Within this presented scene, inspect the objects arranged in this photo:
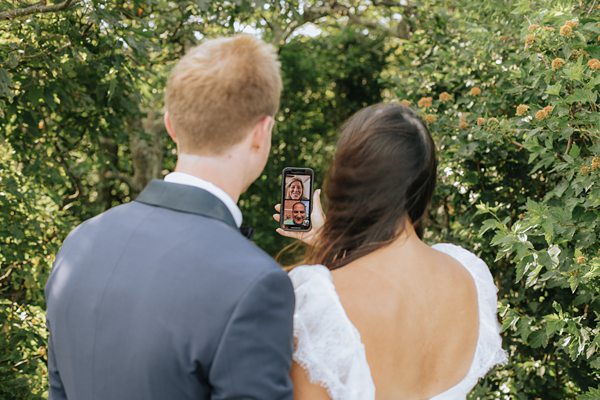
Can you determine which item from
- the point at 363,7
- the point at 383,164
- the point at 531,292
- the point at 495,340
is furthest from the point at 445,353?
the point at 363,7

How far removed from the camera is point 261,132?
160 cm

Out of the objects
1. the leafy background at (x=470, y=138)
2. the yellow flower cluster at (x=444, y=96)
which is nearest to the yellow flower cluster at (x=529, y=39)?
the leafy background at (x=470, y=138)

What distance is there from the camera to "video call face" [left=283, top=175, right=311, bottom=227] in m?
2.78

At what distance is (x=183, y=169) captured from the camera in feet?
5.26

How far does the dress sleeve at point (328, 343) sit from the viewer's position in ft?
5.83

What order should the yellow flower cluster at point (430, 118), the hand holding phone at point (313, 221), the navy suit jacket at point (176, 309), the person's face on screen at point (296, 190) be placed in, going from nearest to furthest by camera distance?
the navy suit jacket at point (176, 309) < the hand holding phone at point (313, 221) < the person's face on screen at point (296, 190) < the yellow flower cluster at point (430, 118)

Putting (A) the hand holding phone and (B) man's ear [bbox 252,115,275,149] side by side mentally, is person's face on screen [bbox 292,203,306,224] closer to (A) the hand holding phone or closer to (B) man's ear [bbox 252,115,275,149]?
(A) the hand holding phone

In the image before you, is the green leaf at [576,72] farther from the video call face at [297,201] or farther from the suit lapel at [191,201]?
the suit lapel at [191,201]

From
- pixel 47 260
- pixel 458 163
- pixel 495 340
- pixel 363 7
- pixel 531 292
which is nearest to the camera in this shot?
pixel 495 340

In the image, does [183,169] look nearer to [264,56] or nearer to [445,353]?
[264,56]

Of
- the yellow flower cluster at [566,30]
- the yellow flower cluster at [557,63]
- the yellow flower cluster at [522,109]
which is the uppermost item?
the yellow flower cluster at [566,30]

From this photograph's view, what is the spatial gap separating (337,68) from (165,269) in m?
7.95

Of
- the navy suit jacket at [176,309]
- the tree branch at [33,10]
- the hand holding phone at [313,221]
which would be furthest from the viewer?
the tree branch at [33,10]

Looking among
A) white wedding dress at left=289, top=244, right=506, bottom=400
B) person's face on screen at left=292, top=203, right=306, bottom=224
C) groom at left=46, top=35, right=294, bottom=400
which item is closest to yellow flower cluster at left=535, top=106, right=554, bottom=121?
person's face on screen at left=292, top=203, right=306, bottom=224
